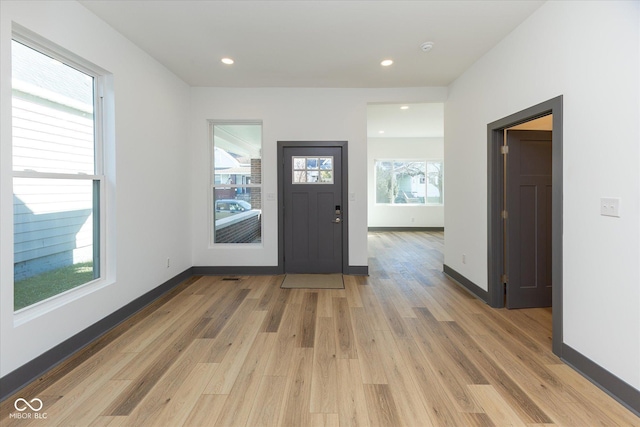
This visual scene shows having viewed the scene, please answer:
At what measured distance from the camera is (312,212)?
455 cm

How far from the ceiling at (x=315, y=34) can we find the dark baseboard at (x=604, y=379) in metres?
2.70

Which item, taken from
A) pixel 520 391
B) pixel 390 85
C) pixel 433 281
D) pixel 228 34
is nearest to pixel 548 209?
pixel 433 281

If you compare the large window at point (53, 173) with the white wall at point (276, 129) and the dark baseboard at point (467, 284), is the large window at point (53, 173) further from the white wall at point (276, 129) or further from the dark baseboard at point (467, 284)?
the dark baseboard at point (467, 284)

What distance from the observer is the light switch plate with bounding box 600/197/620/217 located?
5.94 feet

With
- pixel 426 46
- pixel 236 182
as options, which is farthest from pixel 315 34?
pixel 236 182

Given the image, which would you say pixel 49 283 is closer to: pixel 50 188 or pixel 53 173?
pixel 50 188

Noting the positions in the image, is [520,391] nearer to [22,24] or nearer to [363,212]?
[363,212]

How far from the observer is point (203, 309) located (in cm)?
320

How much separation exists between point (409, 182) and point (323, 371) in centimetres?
816

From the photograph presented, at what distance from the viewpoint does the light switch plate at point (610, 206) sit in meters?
1.81

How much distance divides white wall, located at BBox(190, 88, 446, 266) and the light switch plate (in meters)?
2.79

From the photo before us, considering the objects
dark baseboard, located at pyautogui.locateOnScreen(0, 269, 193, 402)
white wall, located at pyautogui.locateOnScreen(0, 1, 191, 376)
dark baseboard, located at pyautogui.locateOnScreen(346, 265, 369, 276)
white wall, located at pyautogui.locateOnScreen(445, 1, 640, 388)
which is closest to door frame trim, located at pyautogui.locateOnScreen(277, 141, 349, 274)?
dark baseboard, located at pyautogui.locateOnScreen(346, 265, 369, 276)

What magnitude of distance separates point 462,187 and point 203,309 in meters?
3.43

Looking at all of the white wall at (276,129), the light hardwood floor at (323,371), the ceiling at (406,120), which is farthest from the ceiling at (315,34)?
the light hardwood floor at (323,371)
